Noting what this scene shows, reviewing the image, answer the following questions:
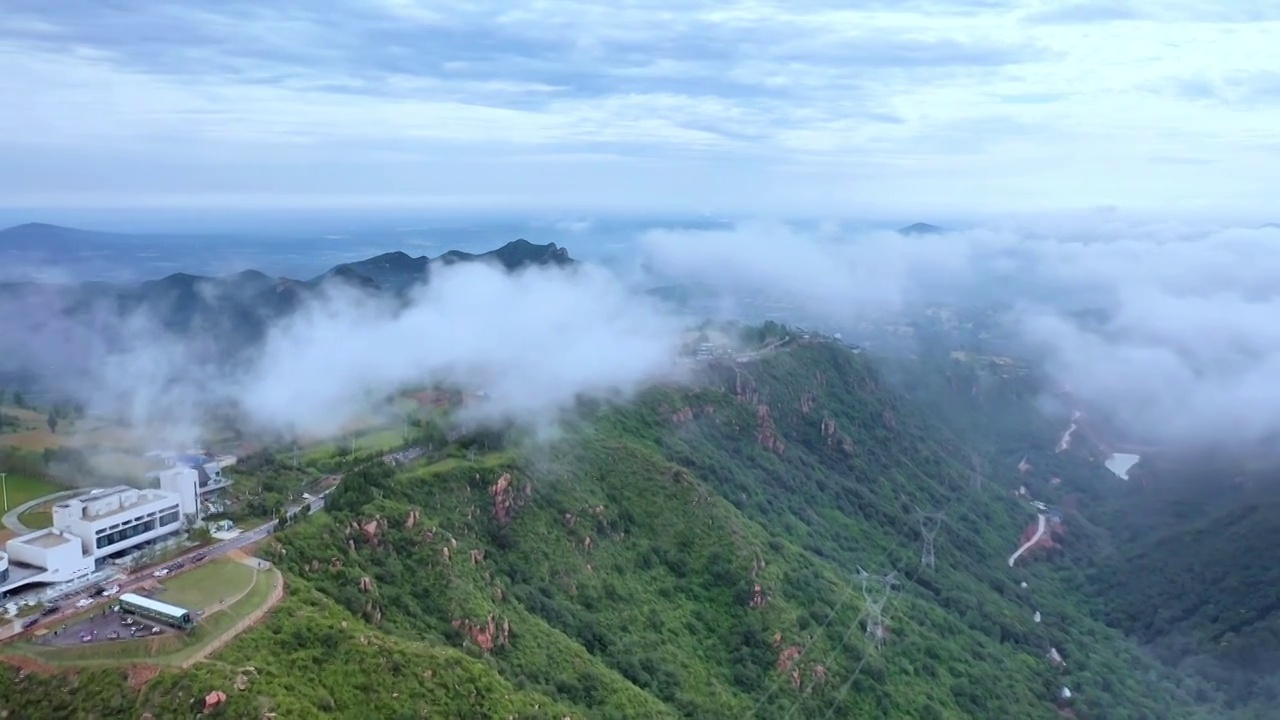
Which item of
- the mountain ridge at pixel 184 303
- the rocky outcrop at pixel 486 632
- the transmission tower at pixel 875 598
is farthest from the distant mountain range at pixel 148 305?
the transmission tower at pixel 875 598

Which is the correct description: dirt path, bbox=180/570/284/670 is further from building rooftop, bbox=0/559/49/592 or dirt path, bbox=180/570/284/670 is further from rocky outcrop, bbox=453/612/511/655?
building rooftop, bbox=0/559/49/592

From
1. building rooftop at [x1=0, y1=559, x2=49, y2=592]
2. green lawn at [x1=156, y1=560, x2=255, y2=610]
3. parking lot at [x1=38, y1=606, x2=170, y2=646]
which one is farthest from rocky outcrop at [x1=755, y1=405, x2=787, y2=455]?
building rooftop at [x1=0, y1=559, x2=49, y2=592]

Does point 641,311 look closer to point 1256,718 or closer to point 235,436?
point 235,436

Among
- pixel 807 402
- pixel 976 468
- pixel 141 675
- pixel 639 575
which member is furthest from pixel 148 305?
pixel 976 468

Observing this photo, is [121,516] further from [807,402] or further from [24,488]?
[807,402]

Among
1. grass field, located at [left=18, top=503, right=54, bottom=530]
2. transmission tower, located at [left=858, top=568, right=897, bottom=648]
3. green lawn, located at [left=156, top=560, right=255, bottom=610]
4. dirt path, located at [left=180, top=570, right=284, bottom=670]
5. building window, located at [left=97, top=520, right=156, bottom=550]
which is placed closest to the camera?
dirt path, located at [left=180, top=570, right=284, bottom=670]

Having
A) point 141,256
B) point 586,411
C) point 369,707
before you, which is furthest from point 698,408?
point 141,256
